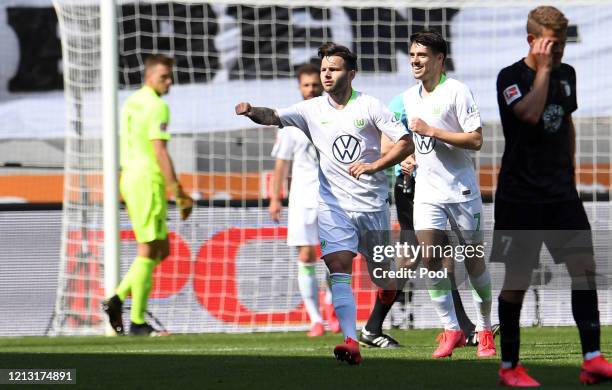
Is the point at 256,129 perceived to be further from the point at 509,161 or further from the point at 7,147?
the point at 509,161

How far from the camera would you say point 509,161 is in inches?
249

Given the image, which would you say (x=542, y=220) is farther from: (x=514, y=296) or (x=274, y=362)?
(x=274, y=362)

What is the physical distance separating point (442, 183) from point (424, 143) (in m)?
0.30

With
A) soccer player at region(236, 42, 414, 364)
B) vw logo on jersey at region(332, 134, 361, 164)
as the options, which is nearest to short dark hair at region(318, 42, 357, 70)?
soccer player at region(236, 42, 414, 364)

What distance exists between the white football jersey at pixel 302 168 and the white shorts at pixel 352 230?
343cm

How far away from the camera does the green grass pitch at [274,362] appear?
6.73 m

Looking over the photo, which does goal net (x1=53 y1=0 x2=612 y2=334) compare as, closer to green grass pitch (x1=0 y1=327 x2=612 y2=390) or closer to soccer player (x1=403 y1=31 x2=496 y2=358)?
green grass pitch (x1=0 y1=327 x2=612 y2=390)

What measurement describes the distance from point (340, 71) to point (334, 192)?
2.43 feet

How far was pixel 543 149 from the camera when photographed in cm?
627

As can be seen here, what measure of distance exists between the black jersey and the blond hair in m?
0.18

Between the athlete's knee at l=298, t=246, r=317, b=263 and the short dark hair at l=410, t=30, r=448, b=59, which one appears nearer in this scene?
the short dark hair at l=410, t=30, r=448, b=59

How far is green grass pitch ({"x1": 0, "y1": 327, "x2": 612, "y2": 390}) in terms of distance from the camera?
6734mm

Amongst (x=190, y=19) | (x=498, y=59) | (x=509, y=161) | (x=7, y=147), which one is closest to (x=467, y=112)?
(x=509, y=161)

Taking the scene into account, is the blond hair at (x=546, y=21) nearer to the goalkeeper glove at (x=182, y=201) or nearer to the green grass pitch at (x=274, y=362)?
the green grass pitch at (x=274, y=362)
